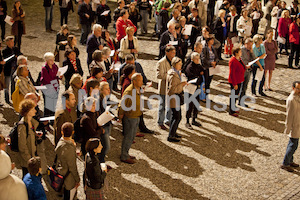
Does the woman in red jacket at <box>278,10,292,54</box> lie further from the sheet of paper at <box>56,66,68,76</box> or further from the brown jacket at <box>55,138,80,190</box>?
the brown jacket at <box>55,138,80,190</box>

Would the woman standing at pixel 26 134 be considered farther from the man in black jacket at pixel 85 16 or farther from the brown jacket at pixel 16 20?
the man in black jacket at pixel 85 16

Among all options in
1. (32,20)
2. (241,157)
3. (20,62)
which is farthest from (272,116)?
(32,20)

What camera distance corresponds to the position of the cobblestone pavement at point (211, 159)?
8.59 meters

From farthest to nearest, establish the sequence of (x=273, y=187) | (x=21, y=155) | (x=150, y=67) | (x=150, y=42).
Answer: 1. (x=150, y=42)
2. (x=150, y=67)
3. (x=273, y=187)
4. (x=21, y=155)

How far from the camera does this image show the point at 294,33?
15938mm

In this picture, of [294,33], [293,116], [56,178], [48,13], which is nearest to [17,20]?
[48,13]

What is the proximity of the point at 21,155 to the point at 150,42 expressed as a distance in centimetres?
1169

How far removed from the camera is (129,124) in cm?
913

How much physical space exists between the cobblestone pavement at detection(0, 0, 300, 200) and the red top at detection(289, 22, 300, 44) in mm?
3176

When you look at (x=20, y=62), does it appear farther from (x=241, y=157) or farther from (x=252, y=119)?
(x=252, y=119)

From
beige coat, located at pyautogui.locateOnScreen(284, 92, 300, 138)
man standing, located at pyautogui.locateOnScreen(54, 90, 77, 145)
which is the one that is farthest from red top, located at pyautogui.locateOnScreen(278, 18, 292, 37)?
man standing, located at pyautogui.locateOnScreen(54, 90, 77, 145)

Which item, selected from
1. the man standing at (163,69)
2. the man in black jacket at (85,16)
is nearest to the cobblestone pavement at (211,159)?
the man standing at (163,69)

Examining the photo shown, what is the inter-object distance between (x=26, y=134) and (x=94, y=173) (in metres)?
1.40

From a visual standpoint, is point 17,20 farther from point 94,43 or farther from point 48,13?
point 94,43
